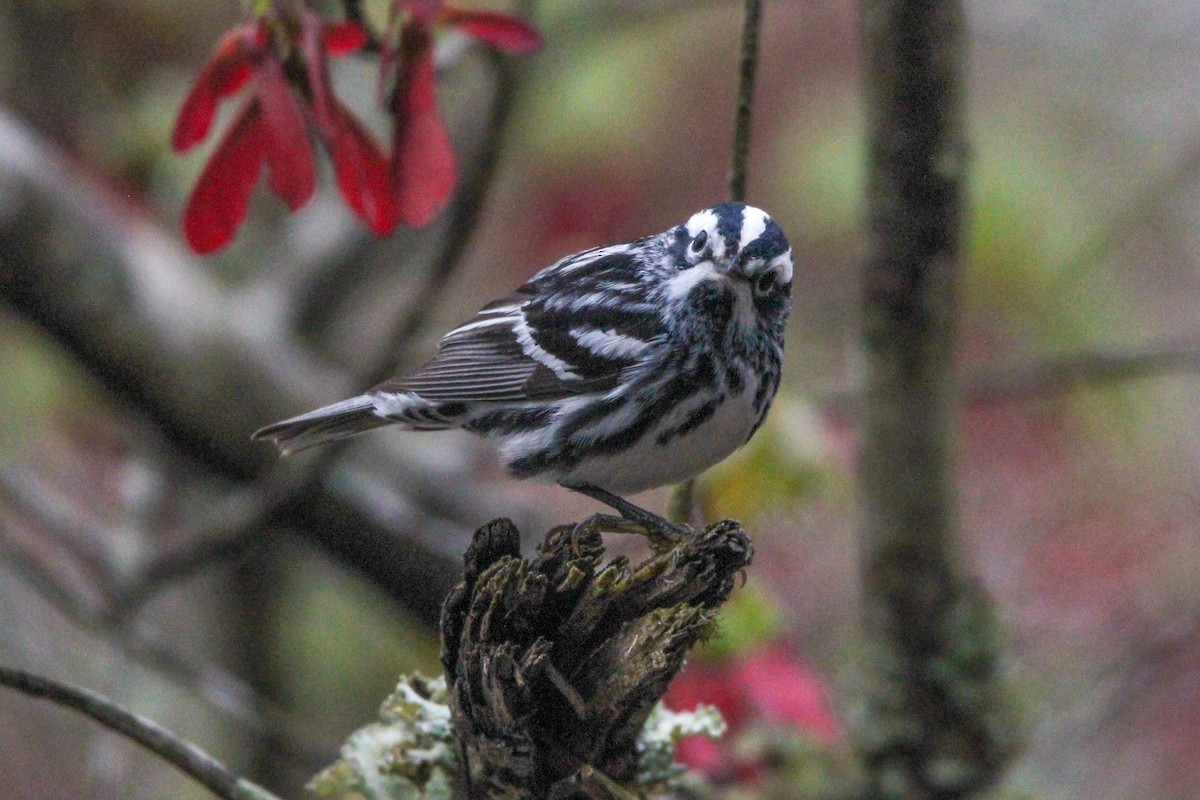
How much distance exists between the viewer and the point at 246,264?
4984 mm

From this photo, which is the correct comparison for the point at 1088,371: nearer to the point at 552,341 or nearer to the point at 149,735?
the point at 552,341

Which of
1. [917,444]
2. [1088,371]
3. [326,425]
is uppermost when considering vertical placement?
[1088,371]

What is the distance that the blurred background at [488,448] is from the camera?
10.6 ft

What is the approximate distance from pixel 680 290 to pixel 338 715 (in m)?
3.20

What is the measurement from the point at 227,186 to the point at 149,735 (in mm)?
686

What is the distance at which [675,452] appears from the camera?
2.09 m

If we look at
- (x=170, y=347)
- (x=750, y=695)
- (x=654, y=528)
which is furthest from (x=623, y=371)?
(x=170, y=347)

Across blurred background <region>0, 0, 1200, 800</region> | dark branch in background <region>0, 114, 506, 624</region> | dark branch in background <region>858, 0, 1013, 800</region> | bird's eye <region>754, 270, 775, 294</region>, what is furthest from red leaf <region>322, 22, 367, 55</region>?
dark branch in background <region>0, 114, 506, 624</region>

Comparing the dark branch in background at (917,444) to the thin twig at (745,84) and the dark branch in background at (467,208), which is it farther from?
the dark branch in background at (467,208)

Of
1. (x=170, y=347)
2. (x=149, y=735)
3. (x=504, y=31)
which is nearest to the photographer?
(x=149, y=735)

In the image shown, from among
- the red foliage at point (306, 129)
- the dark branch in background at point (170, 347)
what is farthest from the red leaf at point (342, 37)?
the dark branch in background at point (170, 347)

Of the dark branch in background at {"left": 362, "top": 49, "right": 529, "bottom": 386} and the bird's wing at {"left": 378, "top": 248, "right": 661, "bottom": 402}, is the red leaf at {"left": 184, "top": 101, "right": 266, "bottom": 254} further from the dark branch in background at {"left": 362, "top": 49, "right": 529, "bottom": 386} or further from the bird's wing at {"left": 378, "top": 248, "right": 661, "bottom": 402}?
the dark branch in background at {"left": 362, "top": 49, "right": 529, "bottom": 386}

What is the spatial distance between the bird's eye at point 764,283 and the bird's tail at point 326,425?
0.62m

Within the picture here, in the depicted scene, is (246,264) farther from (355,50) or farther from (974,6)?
(355,50)
